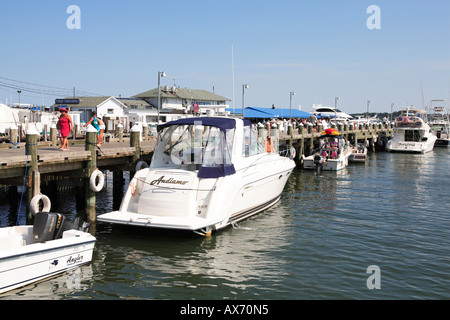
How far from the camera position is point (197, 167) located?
14.3 metres

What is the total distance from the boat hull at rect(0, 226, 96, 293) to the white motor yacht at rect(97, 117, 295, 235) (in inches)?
72.0

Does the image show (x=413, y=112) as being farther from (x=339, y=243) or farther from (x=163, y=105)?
(x=339, y=243)

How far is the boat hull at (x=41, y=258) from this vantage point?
8477 millimetres

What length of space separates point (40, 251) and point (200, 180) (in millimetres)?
4877

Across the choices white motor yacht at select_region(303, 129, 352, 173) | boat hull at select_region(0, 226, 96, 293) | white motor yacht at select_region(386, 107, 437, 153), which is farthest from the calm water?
white motor yacht at select_region(386, 107, 437, 153)

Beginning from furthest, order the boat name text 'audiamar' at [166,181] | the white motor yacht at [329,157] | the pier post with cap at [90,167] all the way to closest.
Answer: the white motor yacht at [329,157] < the pier post with cap at [90,167] < the boat name text 'audiamar' at [166,181]

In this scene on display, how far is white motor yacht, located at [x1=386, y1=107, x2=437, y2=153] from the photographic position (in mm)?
42188

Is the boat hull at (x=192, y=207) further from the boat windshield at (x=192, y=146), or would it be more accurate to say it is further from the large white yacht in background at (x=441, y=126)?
the large white yacht in background at (x=441, y=126)

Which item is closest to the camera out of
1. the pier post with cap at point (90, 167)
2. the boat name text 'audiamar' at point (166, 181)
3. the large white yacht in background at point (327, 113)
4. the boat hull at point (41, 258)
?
the boat hull at point (41, 258)

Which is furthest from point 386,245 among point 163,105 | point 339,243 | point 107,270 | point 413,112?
point 163,105

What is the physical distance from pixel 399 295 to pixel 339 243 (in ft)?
11.4

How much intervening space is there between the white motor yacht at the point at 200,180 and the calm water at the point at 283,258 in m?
0.64

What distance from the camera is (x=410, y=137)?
44.3 metres

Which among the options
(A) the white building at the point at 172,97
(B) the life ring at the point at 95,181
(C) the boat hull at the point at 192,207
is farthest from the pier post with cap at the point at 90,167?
(A) the white building at the point at 172,97
